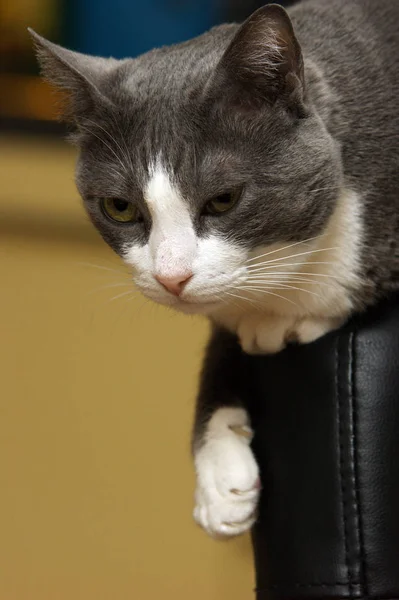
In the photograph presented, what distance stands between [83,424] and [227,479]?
108 cm

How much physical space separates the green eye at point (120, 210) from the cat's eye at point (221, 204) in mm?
89

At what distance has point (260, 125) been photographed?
0.84m

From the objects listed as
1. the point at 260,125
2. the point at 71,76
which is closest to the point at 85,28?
the point at 71,76

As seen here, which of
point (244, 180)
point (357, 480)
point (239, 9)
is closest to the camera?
point (357, 480)

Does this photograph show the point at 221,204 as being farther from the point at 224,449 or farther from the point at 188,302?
the point at 224,449

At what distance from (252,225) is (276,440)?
220mm

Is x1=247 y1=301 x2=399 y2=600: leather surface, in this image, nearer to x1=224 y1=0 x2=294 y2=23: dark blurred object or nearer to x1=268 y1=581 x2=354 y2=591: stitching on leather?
x1=268 y1=581 x2=354 y2=591: stitching on leather

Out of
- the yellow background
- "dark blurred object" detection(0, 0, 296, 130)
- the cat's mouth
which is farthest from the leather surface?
"dark blurred object" detection(0, 0, 296, 130)

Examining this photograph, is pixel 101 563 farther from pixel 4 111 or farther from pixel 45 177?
pixel 4 111

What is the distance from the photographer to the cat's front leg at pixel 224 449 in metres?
0.86

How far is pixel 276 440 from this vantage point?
0.82m

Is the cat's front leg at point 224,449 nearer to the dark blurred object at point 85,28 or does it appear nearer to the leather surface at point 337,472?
the leather surface at point 337,472

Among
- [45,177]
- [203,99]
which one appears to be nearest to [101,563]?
[45,177]

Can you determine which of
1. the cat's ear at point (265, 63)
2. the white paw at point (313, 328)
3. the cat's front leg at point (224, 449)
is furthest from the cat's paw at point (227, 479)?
the cat's ear at point (265, 63)
